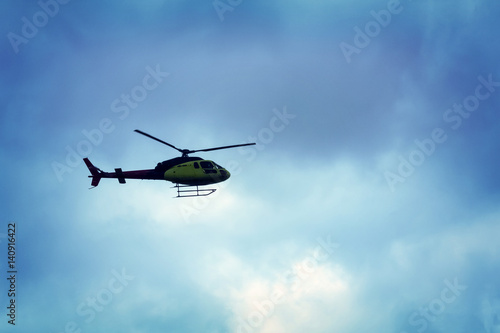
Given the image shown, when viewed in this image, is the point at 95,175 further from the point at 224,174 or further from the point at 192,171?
the point at 224,174

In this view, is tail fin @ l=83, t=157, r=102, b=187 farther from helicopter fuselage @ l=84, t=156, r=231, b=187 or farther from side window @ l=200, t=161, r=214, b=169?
side window @ l=200, t=161, r=214, b=169

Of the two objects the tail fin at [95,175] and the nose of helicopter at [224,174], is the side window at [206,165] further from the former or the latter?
the tail fin at [95,175]

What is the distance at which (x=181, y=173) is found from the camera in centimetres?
4300

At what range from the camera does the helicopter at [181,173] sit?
42.9 metres

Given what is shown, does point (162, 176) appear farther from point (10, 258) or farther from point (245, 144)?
point (10, 258)

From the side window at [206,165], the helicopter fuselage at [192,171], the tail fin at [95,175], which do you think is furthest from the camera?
the tail fin at [95,175]

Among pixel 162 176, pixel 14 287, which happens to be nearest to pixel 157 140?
pixel 162 176

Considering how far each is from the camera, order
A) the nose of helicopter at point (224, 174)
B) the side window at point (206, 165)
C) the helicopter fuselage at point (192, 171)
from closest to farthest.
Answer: the helicopter fuselage at point (192, 171)
the side window at point (206, 165)
the nose of helicopter at point (224, 174)

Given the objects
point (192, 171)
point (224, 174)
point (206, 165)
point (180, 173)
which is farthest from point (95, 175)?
point (224, 174)

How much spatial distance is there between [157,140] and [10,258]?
55.3 ft

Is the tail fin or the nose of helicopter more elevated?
the tail fin

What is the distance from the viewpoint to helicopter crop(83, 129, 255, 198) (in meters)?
42.9

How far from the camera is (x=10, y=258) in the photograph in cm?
4272

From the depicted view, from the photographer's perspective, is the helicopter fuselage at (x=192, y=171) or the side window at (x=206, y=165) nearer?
the helicopter fuselage at (x=192, y=171)
